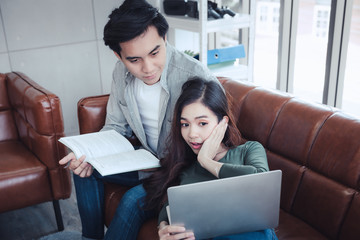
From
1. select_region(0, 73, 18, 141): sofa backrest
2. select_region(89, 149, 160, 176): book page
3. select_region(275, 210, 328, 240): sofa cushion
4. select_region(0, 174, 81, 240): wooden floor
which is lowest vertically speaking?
select_region(0, 174, 81, 240): wooden floor

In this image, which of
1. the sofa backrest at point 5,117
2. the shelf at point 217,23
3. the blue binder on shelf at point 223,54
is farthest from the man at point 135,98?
the sofa backrest at point 5,117

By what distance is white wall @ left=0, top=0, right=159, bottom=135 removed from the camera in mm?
2762

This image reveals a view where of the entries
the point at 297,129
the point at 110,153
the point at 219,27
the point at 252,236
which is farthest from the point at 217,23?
the point at 252,236

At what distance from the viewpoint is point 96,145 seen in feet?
5.22

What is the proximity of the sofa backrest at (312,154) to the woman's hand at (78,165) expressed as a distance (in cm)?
74

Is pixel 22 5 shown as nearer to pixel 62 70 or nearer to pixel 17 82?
pixel 62 70

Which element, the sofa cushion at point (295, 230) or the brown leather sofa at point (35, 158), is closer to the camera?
the sofa cushion at point (295, 230)

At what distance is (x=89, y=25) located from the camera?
9.89ft

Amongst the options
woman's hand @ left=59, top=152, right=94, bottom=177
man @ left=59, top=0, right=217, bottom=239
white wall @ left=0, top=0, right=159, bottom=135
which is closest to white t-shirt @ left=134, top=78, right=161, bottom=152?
man @ left=59, top=0, right=217, bottom=239

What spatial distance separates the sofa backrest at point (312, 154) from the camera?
1.28m

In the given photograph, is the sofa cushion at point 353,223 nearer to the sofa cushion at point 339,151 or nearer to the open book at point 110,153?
the sofa cushion at point 339,151

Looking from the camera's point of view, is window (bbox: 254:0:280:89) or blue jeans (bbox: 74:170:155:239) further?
window (bbox: 254:0:280:89)

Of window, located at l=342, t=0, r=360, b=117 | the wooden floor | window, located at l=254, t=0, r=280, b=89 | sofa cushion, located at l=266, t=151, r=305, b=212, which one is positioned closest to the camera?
sofa cushion, located at l=266, t=151, r=305, b=212

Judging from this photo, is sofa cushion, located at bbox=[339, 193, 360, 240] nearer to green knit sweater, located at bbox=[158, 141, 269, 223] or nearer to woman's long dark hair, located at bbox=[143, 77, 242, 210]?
green knit sweater, located at bbox=[158, 141, 269, 223]
